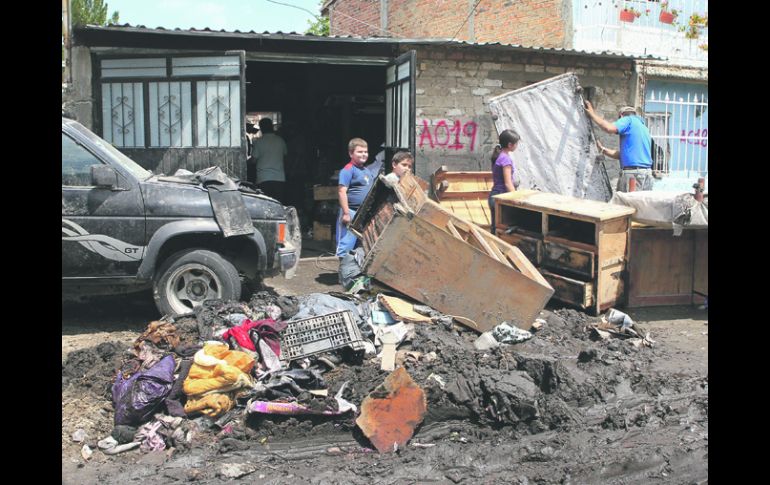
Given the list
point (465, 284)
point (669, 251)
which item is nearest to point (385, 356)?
point (465, 284)

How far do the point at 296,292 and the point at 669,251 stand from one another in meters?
4.20

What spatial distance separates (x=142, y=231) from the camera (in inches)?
249

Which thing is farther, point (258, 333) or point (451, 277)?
point (451, 277)

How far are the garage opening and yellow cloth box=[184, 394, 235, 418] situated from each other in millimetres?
10273

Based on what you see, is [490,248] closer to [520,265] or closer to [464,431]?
Result: [520,265]

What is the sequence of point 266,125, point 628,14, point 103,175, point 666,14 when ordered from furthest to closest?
point 666,14 → point 628,14 → point 266,125 → point 103,175

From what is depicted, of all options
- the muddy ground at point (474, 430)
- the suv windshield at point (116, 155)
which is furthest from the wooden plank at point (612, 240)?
the suv windshield at point (116, 155)

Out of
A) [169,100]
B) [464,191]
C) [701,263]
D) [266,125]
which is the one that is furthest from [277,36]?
[701,263]

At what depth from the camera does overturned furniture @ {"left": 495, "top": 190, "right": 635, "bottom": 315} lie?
699cm

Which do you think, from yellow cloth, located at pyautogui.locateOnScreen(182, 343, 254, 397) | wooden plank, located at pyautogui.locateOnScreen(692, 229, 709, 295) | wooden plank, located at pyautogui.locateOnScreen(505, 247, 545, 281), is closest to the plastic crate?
yellow cloth, located at pyautogui.locateOnScreen(182, 343, 254, 397)

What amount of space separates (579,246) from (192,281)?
12.5ft

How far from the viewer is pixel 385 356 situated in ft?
17.2

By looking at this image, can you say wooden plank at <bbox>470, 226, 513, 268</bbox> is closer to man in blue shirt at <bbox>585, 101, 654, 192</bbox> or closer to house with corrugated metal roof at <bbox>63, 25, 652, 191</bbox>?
man in blue shirt at <bbox>585, 101, 654, 192</bbox>

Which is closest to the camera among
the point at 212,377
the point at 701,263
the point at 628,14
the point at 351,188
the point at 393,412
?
the point at 393,412
